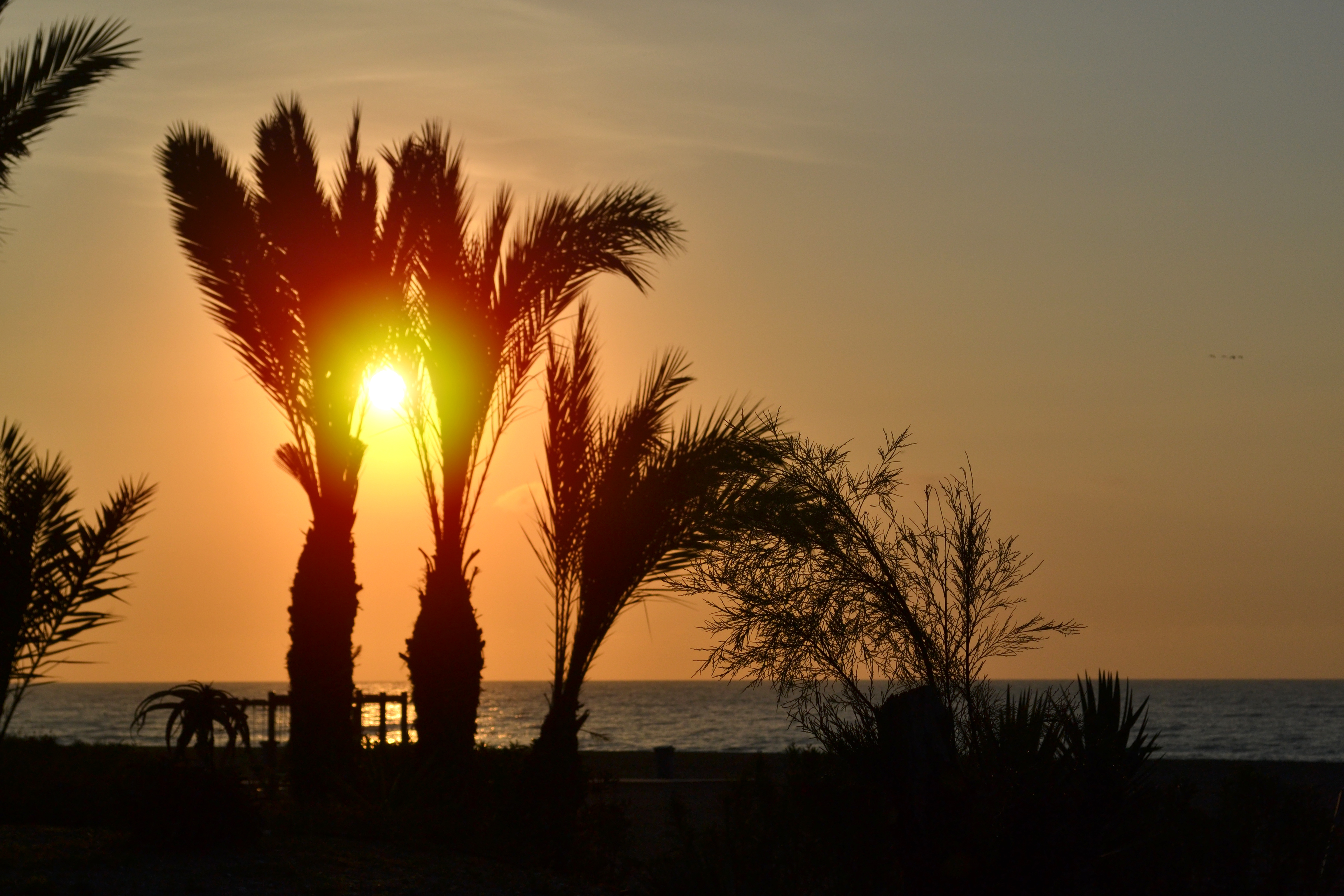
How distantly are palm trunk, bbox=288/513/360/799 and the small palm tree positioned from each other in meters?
1.91

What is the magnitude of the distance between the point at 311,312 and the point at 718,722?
2925 inches

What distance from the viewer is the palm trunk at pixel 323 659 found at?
38.9 ft

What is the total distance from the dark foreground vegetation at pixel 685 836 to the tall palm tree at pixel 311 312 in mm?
1459

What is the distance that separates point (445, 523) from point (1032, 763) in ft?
21.0

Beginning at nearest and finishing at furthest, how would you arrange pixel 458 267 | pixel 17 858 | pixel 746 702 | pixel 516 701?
pixel 17 858 → pixel 458 267 → pixel 746 702 → pixel 516 701

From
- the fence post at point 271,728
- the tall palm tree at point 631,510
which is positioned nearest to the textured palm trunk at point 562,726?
the tall palm tree at point 631,510

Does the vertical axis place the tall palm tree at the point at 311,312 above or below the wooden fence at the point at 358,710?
above

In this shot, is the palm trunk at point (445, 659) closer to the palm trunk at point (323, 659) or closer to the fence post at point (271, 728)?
the palm trunk at point (323, 659)

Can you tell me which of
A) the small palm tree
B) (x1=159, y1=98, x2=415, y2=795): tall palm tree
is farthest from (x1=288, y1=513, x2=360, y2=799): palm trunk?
the small palm tree

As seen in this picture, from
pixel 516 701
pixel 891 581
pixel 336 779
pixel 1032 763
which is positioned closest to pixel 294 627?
pixel 336 779

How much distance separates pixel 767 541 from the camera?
39.8 feet

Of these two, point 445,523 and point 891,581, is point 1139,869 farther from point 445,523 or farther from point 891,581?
point 445,523

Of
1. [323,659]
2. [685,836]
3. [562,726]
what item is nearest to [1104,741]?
[685,836]

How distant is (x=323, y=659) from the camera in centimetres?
1209
